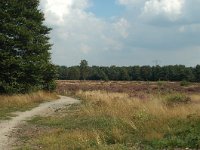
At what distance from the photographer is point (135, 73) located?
147 metres

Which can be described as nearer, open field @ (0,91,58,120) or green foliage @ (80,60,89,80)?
open field @ (0,91,58,120)

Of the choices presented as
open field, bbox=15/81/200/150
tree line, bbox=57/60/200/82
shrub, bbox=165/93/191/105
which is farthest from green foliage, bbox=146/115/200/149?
tree line, bbox=57/60/200/82

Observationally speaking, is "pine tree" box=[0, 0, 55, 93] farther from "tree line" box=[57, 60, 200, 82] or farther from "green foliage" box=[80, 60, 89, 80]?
"green foliage" box=[80, 60, 89, 80]

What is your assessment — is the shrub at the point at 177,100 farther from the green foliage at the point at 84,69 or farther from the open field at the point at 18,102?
the green foliage at the point at 84,69

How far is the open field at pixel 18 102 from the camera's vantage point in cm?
2397

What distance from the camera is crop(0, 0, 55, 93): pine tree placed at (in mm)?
30031

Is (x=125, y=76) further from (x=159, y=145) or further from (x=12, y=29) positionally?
(x=159, y=145)

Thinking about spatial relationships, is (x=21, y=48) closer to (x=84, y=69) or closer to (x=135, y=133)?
(x=135, y=133)

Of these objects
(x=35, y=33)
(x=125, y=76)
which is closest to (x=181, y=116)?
(x=35, y=33)

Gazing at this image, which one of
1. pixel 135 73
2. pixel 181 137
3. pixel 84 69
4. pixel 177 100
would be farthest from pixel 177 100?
pixel 84 69

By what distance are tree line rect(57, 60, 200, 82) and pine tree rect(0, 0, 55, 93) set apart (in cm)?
9343

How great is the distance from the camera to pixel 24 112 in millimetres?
23453

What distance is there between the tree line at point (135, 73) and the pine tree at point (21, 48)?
93.4m

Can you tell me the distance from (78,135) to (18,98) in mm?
15793
